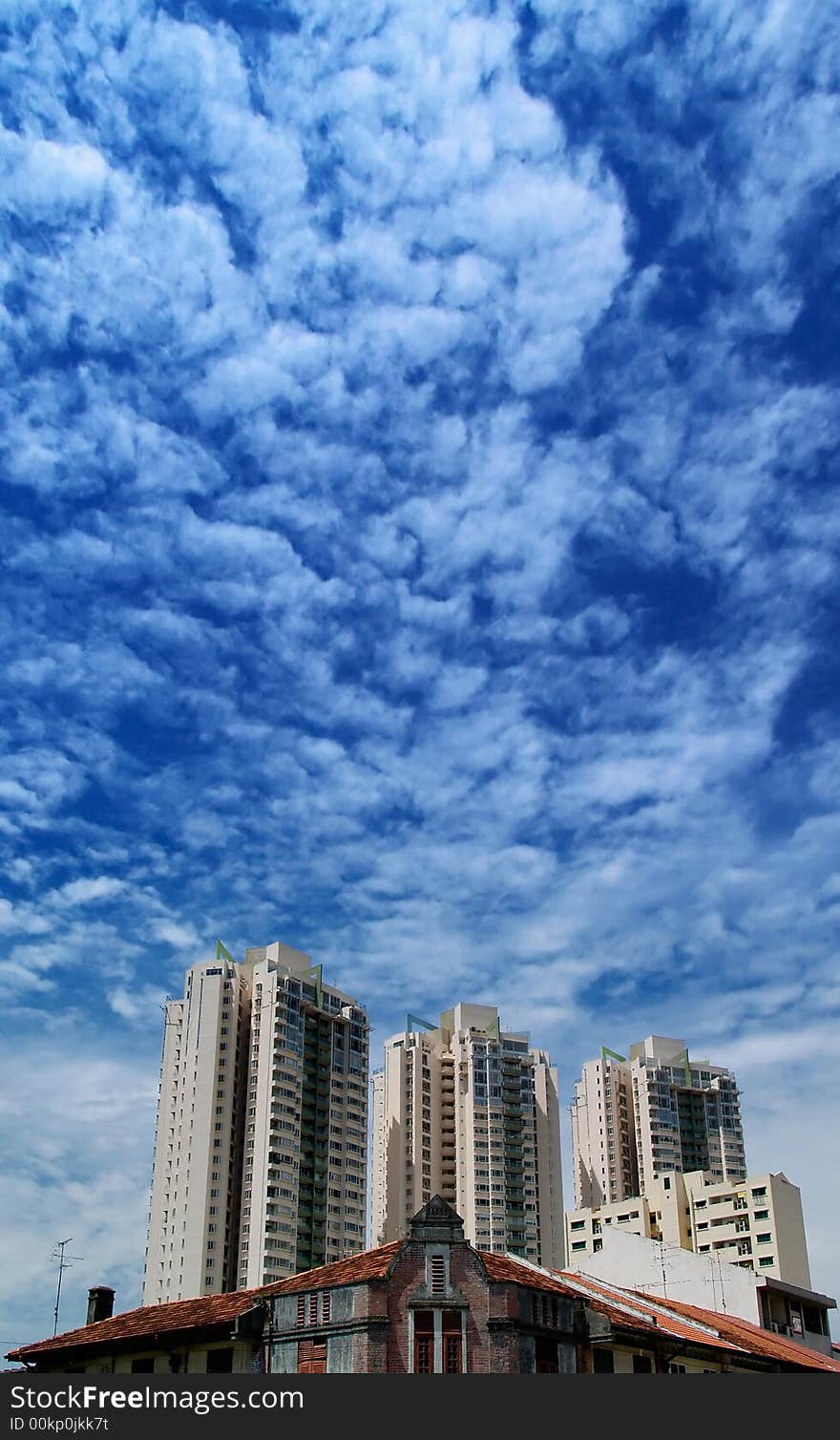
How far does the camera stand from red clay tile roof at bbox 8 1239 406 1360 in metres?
46.6

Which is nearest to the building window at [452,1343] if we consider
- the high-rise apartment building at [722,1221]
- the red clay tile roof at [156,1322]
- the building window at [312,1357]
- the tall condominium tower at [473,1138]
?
the building window at [312,1357]

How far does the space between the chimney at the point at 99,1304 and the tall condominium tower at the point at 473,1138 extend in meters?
102

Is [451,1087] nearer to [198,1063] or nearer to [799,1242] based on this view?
[198,1063]

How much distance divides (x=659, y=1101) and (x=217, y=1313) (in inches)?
5214

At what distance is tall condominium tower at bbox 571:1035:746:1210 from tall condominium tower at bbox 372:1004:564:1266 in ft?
29.9

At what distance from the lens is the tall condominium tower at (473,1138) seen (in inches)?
6275

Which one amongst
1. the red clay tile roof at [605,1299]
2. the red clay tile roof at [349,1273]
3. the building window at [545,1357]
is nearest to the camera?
the red clay tile roof at [349,1273]

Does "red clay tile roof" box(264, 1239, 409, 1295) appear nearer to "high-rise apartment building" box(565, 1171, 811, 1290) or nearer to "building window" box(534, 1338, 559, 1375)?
"building window" box(534, 1338, 559, 1375)

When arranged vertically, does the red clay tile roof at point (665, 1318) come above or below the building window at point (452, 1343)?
above

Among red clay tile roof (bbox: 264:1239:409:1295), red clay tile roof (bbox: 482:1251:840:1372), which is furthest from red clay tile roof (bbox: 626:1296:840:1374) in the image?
red clay tile roof (bbox: 264:1239:409:1295)

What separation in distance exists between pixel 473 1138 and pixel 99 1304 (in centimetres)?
10847

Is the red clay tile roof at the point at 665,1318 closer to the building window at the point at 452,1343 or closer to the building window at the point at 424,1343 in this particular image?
the building window at the point at 452,1343

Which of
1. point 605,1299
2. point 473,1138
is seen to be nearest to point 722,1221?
Result: point 473,1138

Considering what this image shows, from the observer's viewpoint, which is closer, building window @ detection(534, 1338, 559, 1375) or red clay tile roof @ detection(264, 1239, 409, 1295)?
red clay tile roof @ detection(264, 1239, 409, 1295)
